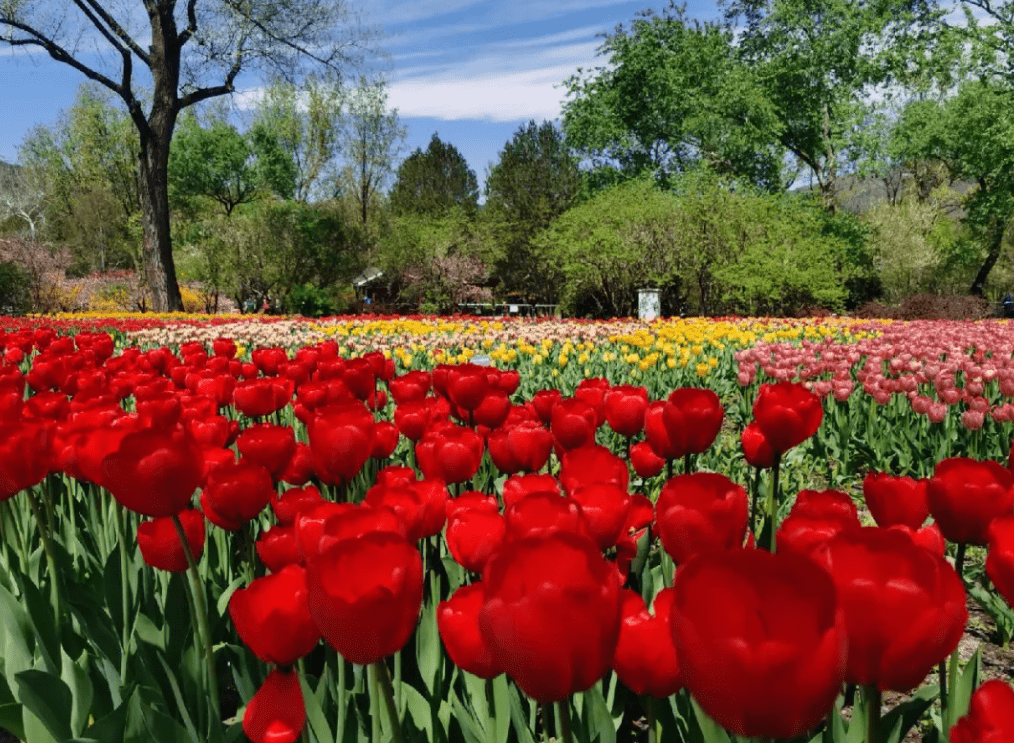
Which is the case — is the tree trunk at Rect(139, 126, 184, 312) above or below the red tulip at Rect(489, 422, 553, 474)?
above

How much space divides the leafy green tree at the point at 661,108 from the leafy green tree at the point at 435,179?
18.1m

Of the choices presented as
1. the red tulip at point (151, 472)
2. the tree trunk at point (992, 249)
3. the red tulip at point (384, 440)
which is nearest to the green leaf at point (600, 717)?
the red tulip at point (151, 472)

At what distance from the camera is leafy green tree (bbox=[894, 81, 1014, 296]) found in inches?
920

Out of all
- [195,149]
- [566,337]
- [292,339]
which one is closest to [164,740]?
[292,339]

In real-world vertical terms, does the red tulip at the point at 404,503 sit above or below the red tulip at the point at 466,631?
above

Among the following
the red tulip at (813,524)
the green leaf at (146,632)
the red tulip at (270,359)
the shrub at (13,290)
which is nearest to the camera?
the red tulip at (813,524)

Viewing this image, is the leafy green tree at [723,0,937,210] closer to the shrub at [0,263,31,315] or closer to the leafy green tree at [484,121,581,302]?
the leafy green tree at [484,121,581,302]

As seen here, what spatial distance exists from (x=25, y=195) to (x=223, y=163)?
1536 cm

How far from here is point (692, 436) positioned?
1573 mm

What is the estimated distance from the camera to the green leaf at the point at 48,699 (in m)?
1.20

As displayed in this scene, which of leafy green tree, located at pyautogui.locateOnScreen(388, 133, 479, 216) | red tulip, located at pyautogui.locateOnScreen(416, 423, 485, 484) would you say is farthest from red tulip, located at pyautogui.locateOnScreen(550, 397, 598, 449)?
leafy green tree, located at pyautogui.locateOnScreen(388, 133, 479, 216)

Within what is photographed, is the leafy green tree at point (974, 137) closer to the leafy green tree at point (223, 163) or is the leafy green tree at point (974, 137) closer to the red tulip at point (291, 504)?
the red tulip at point (291, 504)

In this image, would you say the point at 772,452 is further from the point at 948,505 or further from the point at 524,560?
the point at 524,560

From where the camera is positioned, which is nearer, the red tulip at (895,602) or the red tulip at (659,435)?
the red tulip at (895,602)
